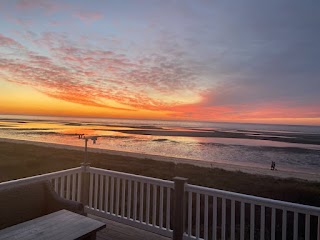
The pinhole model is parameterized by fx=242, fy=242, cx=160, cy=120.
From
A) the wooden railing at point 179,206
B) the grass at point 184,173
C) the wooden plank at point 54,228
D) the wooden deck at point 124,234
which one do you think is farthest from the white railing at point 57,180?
the grass at point 184,173

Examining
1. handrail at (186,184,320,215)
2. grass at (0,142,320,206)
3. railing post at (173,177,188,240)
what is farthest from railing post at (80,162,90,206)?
grass at (0,142,320,206)

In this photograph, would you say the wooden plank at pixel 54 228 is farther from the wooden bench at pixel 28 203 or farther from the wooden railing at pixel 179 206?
the wooden railing at pixel 179 206

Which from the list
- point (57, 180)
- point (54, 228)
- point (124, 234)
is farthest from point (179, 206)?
point (57, 180)

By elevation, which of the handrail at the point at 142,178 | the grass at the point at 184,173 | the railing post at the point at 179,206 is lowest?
the grass at the point at 184,173

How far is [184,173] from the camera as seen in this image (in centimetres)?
1703

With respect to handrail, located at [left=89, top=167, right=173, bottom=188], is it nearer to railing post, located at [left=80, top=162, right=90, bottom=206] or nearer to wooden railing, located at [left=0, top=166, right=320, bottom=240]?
wooden railing, located at [left=0, top=166, right=320, bottom=240]

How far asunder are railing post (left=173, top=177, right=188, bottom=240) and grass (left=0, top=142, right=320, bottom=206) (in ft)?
36.7

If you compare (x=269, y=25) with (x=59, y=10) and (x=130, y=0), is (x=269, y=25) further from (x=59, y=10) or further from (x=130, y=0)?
(x=59, y=10)

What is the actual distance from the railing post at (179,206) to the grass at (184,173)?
1118 centimetres

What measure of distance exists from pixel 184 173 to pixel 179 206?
13.7 m

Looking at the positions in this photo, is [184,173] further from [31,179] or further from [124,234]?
[31,179]

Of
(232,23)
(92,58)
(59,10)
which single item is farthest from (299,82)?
(59,10)

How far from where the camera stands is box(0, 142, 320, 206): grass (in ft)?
44.5

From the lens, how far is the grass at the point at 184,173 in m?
A: 13.6
